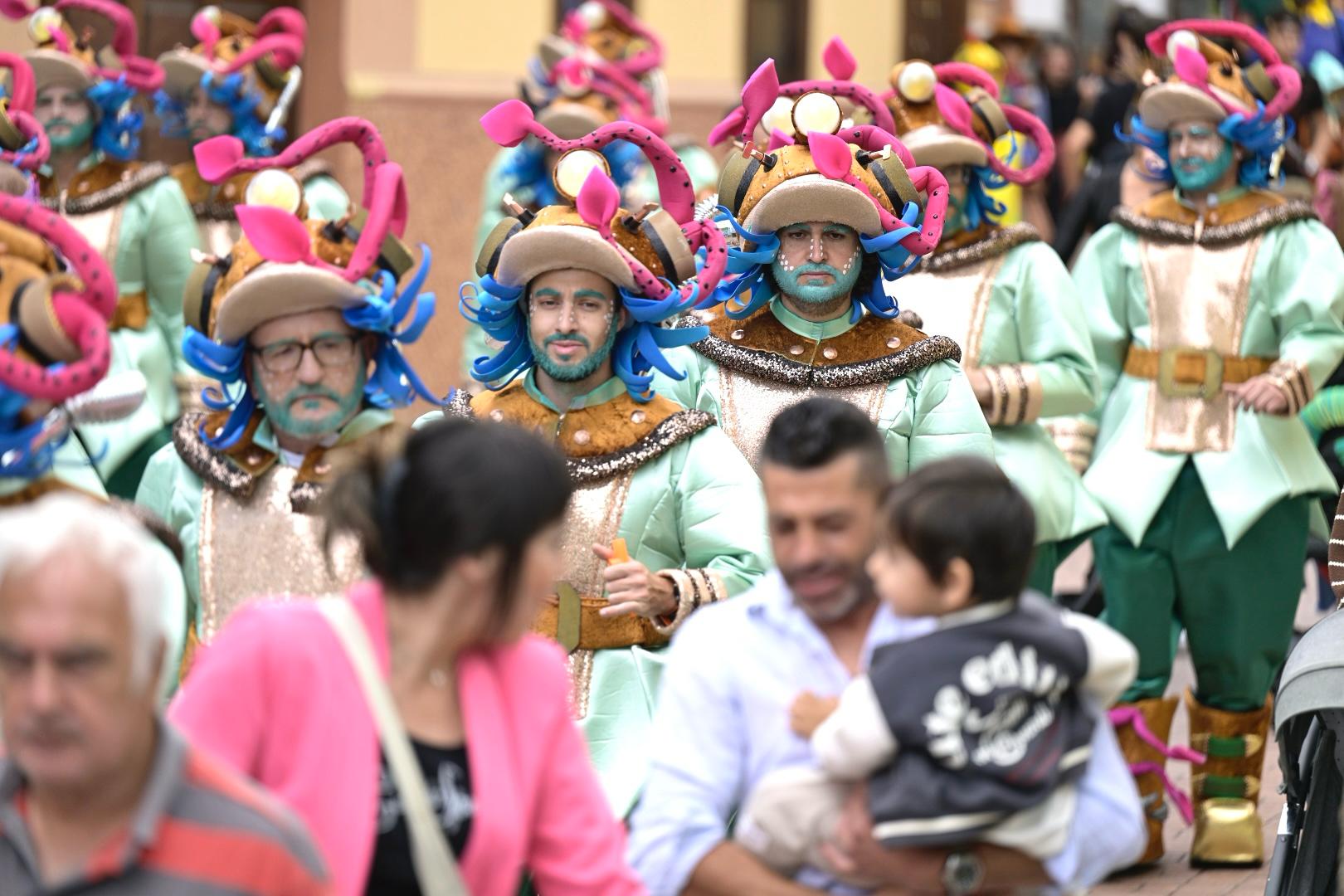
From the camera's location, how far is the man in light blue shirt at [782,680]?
3773 millimetres

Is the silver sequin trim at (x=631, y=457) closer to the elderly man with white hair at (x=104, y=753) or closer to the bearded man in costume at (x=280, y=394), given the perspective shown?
the bearded man in costume at (x=280, y=394)

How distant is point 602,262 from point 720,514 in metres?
0.61

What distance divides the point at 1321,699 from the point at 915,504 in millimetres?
1701

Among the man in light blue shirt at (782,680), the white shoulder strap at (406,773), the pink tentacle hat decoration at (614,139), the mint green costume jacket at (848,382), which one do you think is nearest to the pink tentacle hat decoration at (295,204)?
the pink tentacle hat decoration at (614,139)

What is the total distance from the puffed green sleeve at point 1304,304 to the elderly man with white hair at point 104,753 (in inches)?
194

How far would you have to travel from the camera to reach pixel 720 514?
539 cm

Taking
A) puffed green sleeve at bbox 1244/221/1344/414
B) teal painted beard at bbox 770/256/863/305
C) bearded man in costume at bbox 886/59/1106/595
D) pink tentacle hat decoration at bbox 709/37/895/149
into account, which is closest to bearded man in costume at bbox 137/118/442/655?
teal painted beard at bbox 770/256/863/305

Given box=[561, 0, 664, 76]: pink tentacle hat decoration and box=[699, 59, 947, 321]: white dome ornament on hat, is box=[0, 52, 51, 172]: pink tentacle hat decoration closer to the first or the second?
box=[699, 59, 947, 321]: white dome ornament on hat

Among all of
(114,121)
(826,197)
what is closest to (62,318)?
(826,197)

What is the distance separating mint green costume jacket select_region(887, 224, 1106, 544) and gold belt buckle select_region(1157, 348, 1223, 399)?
15.4 inches

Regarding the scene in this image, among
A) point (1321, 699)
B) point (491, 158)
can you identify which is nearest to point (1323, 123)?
point (491, 158)

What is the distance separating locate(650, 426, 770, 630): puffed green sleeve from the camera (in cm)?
533

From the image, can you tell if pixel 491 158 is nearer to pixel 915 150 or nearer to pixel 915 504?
pixel 915 150

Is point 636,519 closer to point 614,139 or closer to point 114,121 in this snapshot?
point 614,139
